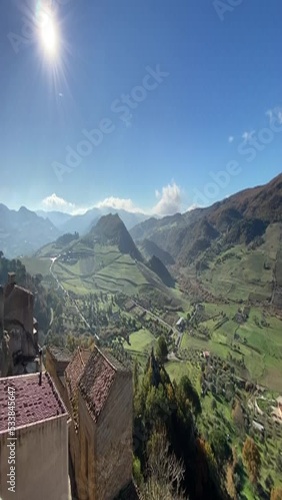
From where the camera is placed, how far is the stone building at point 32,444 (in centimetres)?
591

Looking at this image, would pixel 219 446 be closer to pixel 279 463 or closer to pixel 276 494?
pixel 276 494

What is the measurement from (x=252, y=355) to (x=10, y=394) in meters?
129

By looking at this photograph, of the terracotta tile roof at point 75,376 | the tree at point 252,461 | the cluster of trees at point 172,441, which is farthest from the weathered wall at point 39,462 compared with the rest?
the tree at point 252,461

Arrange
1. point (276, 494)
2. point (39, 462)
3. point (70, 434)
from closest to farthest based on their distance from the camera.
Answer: point (39, 462) → point (70, 434) → point (276, 494)

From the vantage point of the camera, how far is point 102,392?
26.4ft

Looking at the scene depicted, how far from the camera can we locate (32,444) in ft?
20.4

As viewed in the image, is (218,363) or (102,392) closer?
(102,392)

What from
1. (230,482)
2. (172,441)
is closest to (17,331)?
(172,441)

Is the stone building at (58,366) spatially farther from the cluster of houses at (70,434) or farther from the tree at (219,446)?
the tree at (219,446)

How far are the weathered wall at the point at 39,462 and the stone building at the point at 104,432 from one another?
0.96m

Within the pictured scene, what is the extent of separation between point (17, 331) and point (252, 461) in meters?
51.3

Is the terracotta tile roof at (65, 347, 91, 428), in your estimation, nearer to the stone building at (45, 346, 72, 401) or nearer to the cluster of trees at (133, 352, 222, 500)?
the stone building at (45, 346, 72, 401)

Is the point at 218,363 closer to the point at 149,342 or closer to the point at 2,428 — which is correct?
the point at 149,342

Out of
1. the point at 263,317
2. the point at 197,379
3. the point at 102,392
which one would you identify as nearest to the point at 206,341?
the point at 197,379
